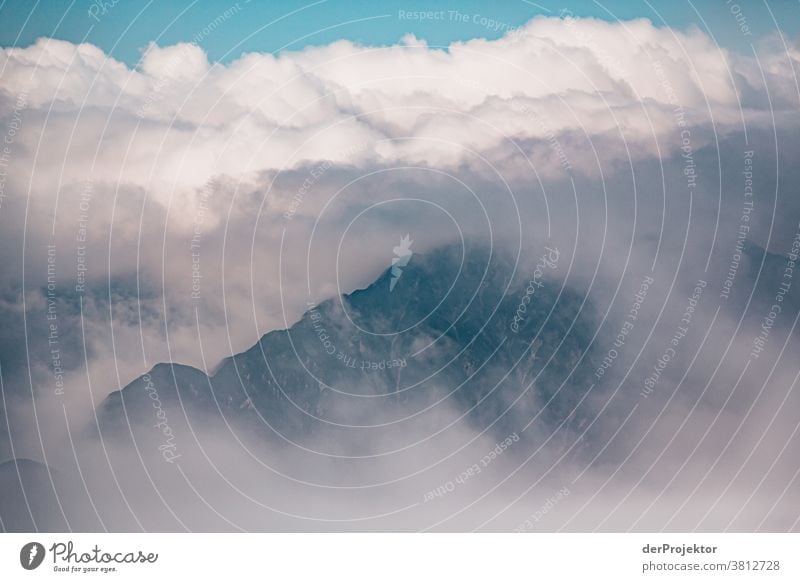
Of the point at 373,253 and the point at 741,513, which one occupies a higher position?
the point at 373,253
